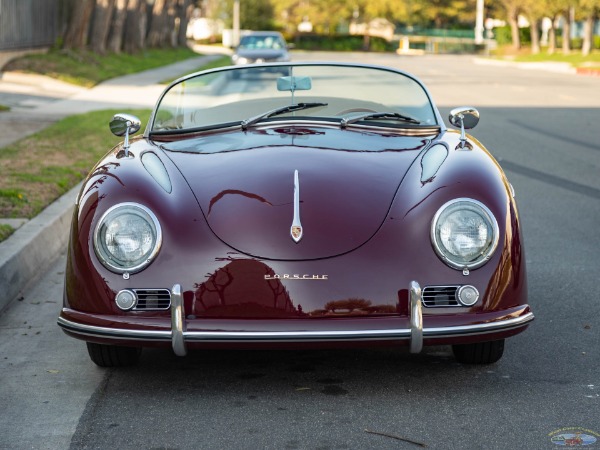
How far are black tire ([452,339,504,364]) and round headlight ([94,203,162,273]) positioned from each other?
4.52 ft

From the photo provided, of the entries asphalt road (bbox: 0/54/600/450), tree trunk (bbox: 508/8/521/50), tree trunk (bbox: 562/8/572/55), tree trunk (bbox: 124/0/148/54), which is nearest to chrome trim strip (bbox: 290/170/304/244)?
asphalt road (bbox: 0/54/600/450)

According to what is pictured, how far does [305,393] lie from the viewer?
4395 millimetres

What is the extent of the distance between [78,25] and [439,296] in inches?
1152

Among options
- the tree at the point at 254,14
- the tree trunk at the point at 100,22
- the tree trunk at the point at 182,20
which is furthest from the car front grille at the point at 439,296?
the tree at the point at 254,14

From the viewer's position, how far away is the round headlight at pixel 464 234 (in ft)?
14.1

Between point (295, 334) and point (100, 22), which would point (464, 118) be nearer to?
point (295, 334)

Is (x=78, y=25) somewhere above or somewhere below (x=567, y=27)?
above

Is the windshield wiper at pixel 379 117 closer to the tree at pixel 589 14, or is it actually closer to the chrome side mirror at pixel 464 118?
the chrome side mirror at pixel 464 118

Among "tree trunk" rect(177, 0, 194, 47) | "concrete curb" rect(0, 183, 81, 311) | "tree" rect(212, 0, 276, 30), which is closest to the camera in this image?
"concrete curb" rect(0, 183, 81, 311)

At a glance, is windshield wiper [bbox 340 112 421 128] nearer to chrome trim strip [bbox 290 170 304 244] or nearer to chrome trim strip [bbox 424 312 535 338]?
chrome trim strip [bbox 290 170 304 244]

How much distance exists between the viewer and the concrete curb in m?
6.17

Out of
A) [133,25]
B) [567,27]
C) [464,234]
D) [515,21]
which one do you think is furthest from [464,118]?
[515,21]

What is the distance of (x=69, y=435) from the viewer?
396cm

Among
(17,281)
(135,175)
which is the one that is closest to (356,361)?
(135,175)
